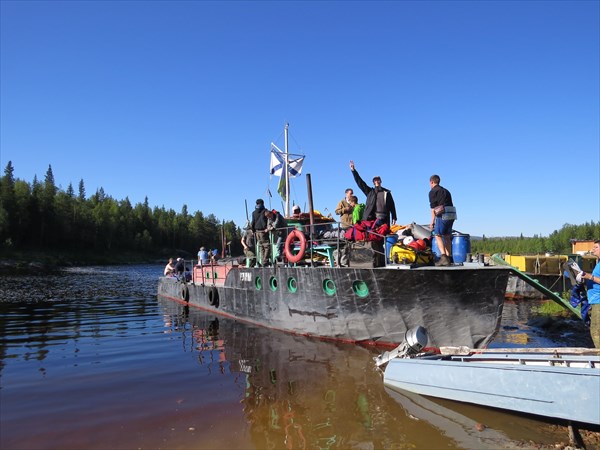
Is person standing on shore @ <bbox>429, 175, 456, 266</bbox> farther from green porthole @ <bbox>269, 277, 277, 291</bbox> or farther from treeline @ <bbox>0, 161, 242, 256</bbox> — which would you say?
treeline @ <bbox>0, 161, 242, 256</bbox>

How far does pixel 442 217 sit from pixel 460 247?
33.7 inches

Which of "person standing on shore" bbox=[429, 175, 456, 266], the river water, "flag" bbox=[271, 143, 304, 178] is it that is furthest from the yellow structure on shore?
"person standing on shore" bbox=[429, 175, 456, 266]

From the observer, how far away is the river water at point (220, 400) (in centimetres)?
520

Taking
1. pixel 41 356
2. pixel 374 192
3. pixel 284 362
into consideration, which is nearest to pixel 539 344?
pixel 374 192

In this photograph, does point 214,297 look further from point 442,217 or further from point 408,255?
point 442,217

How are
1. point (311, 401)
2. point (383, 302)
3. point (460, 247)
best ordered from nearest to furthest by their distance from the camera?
point (311, 401), point (460, 247), point (383, 302)

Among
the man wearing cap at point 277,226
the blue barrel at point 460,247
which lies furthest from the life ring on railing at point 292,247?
the blue barrel at point 460,247

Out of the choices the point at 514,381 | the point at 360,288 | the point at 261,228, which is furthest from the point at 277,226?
the point at 514,381

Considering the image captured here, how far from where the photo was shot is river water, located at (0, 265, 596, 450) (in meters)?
5.20

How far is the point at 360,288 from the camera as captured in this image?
31.9 feet

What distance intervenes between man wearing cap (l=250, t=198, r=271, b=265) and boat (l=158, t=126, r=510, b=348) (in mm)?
557

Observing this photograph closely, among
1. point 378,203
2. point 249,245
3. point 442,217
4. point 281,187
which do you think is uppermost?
point 281,187

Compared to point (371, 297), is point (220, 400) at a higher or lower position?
lower

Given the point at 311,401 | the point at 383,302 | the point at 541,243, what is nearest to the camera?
the point at 311,401
